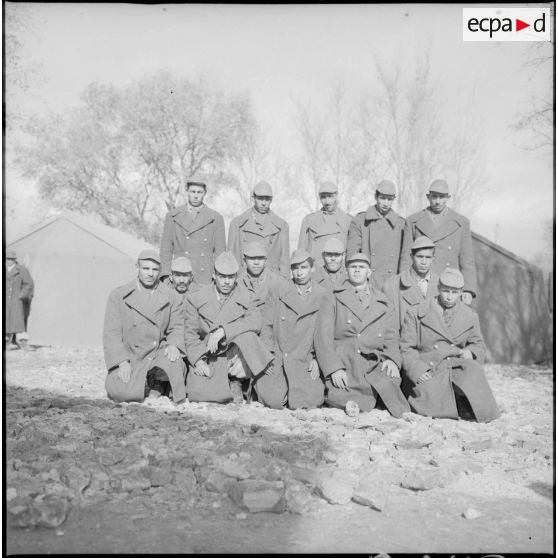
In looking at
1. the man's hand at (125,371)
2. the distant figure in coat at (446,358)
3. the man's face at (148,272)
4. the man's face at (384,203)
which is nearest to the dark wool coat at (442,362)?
A: the distant figure in coat at (446,358)

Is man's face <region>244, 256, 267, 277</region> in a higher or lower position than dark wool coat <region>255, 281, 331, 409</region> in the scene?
higher

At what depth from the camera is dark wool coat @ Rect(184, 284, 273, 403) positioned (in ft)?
16.2

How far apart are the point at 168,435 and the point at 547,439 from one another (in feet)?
8.54

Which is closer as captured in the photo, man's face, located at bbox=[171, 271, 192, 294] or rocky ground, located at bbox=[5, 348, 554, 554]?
rocky ground, located at bbox=[5, 348, 554, 554]

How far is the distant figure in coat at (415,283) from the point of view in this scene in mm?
5117

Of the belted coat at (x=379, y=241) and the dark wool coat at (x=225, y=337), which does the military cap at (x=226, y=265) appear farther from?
the belted coat at (x=379, y=241)

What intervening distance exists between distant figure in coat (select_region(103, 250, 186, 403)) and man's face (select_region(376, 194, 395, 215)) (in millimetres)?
2090

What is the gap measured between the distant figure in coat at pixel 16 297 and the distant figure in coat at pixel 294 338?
5.28m

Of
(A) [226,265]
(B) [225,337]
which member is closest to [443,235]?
(A) [226,265]

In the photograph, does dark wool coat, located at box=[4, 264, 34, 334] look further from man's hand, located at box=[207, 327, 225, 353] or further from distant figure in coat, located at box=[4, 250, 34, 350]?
man's hand, located at box=[207, 327, 225, 353]

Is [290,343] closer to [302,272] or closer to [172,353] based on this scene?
[302,272]

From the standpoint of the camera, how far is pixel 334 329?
5031 millimetres

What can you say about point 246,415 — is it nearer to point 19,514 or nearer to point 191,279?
point 191,279

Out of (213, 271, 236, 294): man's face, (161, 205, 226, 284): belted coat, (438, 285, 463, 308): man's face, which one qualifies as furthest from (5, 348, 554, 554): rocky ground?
(161, 205, 226, 284): belted coat
